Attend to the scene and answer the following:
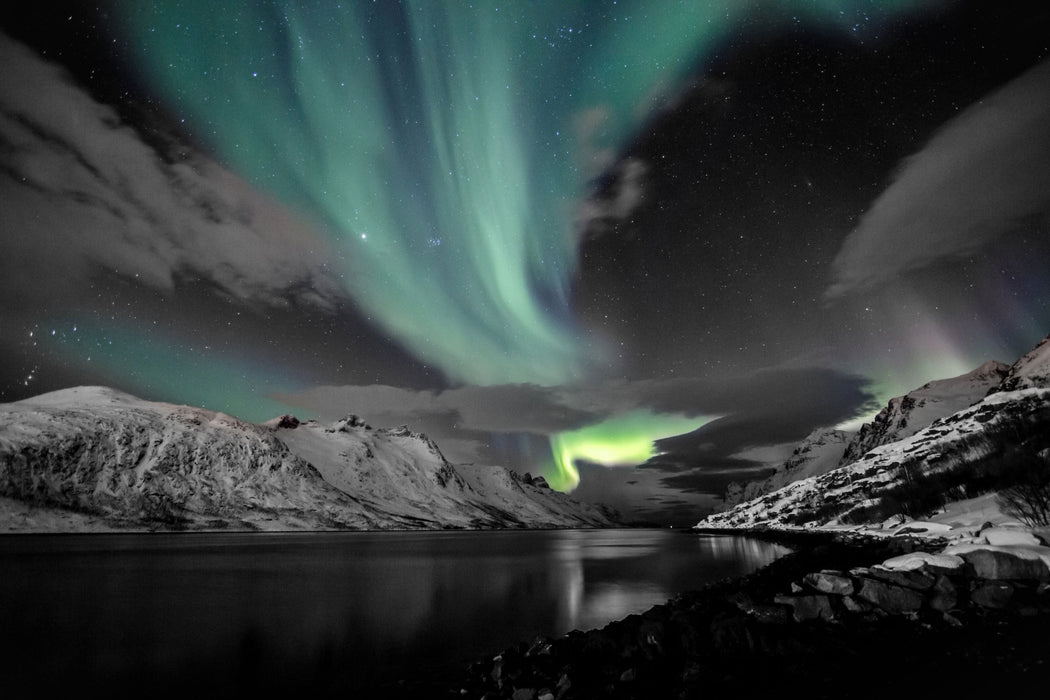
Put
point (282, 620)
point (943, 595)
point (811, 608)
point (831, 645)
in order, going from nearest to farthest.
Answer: point (831, 645) → point (811, 608) → point (943, 595) → point (282, 620)

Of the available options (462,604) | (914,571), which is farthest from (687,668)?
(462,604)

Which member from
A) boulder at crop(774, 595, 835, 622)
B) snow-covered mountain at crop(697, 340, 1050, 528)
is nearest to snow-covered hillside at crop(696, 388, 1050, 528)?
snow-covered mountain at crop(697, 340, 1050, 528)

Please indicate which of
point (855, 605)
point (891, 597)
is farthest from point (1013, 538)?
point (855, 605)

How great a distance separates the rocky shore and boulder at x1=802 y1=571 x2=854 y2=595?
0.05 m

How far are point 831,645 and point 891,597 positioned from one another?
22.7 feet

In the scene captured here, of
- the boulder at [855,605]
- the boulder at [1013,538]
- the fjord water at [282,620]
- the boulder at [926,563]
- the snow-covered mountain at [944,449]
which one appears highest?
the snow-covered mountain at [944,449]

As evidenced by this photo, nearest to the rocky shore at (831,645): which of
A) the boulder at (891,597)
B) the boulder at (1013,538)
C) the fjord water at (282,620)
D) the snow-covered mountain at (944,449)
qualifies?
the boulder at (891,597)

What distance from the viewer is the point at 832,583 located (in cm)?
2412

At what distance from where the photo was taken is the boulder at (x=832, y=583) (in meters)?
23.7

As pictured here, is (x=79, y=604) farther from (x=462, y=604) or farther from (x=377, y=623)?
(x=462, y=604)

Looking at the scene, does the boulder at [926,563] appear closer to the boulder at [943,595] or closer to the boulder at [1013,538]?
the boulder at [943,595]

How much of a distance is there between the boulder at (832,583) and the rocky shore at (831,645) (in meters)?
0.05

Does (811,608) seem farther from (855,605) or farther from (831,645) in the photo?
(831,645)

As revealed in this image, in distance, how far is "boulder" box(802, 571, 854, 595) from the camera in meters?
23.7
